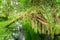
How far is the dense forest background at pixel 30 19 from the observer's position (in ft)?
6.75

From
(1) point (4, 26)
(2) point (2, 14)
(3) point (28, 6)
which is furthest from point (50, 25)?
(2) point (2, 14)

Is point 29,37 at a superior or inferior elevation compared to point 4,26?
inferior

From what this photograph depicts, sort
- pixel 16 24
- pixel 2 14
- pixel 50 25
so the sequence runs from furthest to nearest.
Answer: pixel 2 14
pixel 16 24
pixel 50 25

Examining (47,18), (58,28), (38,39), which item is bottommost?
(38,39)

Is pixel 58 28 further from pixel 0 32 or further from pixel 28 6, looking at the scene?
pixel 0 32

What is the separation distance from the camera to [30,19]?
2.01m

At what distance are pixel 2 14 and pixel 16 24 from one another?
0.36 meters

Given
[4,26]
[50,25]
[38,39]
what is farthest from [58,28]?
[4,26]

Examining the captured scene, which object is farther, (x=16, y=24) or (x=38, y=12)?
(x=16, y=24)

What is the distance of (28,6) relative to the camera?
229 cm

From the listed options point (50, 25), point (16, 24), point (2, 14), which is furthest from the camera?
point (2, 14)

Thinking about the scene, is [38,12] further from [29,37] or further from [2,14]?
[2,14]

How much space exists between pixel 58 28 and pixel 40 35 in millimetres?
261

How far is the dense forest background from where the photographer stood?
2.06 meters
